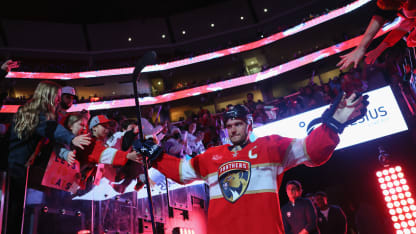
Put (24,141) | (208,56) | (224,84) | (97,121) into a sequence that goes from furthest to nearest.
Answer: (208,56), (224,84), (97,121), (24,141)

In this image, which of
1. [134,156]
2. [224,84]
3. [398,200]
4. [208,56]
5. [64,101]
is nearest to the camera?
[134,156]

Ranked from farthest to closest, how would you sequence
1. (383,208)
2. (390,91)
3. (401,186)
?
(383,208) → (390,91) → (401,186)

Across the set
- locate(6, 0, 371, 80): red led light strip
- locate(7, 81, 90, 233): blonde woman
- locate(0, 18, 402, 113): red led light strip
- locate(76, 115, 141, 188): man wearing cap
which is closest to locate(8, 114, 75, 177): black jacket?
locate(7, 81, 90, 233): blonde woman

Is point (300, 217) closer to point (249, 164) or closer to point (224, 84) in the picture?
point (249, 164)

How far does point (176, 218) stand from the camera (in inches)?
187

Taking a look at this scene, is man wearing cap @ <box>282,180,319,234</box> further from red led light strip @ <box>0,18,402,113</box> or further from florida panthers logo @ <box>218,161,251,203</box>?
red led light strip @ <box>0,18,402,113</box>

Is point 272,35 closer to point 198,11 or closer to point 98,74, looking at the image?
point 198,11

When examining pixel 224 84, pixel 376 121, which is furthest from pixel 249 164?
pixel 224 84

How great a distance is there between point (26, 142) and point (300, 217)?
15.8 ft

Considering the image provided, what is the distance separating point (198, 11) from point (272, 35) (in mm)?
5903

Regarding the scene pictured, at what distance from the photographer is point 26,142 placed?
8.28ft

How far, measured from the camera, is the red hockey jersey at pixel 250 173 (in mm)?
2570

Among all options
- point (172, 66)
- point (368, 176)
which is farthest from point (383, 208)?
point (172, 66)

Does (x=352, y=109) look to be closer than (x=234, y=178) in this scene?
Yes
